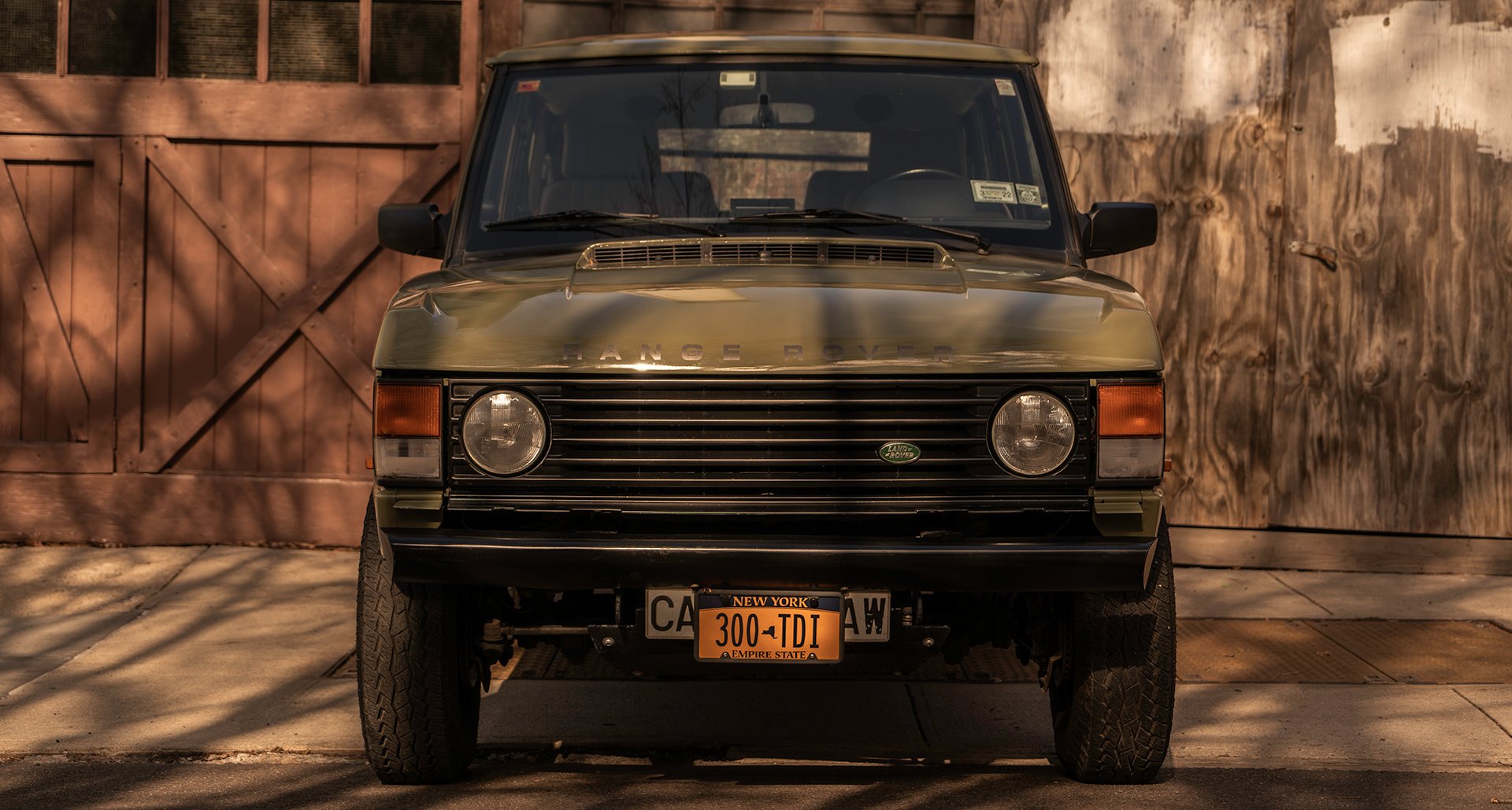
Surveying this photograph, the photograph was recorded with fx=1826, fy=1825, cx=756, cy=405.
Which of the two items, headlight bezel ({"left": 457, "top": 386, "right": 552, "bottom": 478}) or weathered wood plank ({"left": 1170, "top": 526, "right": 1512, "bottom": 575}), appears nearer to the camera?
headlight bezel ({"left": 457, "top": 386, "right": 552, "bottom": 478})

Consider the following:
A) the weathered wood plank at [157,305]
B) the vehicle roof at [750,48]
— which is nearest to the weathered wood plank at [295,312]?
the weathered wood plank at [157,305]

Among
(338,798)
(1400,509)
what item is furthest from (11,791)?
(1400,509)

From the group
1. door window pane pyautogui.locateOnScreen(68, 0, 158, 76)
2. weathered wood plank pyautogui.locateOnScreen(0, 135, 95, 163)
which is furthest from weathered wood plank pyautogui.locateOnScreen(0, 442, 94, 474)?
door window pane pyautogui.locateOnScreen(68, 0, 158, 76)

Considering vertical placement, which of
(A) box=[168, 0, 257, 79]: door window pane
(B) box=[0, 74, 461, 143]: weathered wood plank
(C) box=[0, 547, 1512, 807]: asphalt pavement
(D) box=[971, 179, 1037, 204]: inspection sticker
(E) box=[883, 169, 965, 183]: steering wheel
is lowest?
(C) box=[0, 547, 1512, 807]: asphalt pavement

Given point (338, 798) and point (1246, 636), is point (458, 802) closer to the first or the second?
point (338, 798)

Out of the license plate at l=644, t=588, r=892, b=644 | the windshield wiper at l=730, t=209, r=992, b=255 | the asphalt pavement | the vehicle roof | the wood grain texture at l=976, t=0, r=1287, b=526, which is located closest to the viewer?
the license plate at l=644, t=588, r=892, b=644

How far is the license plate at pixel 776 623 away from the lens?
410 cm

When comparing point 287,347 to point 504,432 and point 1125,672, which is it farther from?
point 1125,672

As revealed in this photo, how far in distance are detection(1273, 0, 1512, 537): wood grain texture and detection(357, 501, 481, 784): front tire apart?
16.0 ft

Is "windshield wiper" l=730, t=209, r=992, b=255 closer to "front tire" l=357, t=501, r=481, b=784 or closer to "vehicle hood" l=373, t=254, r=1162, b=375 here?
"vehicle hood" l=373, t=254, r=1162, b=375

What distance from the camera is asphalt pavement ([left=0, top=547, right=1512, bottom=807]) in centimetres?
475

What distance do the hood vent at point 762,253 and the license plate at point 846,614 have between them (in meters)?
0.86

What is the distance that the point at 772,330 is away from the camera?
13.5 ft

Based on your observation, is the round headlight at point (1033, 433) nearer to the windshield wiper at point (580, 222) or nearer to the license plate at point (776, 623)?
the license plate at point (776, 623)
